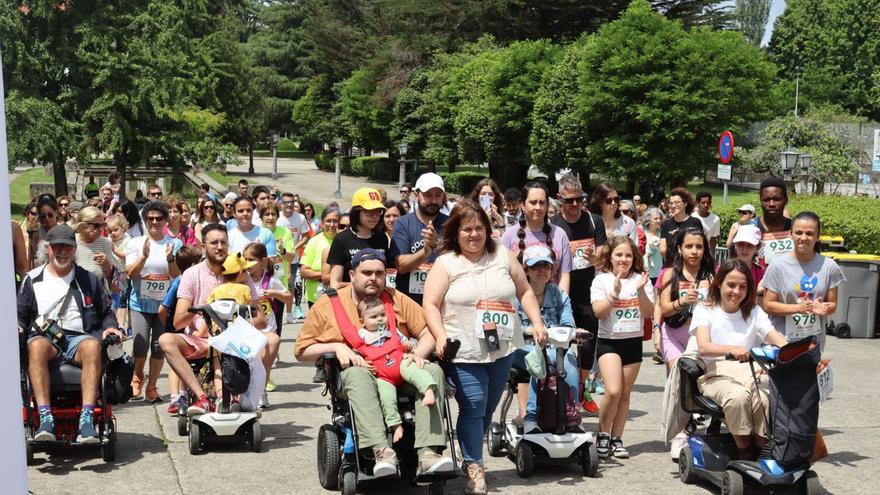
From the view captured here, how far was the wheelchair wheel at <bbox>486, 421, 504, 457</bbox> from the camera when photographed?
7.75 metres

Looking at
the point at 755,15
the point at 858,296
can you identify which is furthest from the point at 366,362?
the point at 755,15

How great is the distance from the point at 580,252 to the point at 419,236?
147cm

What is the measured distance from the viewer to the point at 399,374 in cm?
642

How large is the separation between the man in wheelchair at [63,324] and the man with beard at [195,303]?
0.55 meters

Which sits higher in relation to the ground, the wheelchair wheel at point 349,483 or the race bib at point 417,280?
the race bib at point 417,280

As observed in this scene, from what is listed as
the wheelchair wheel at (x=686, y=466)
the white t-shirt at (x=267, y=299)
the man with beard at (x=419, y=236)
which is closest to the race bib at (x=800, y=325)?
the wheelchair wheel at (x=686, y=466)

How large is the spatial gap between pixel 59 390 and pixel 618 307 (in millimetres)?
3876

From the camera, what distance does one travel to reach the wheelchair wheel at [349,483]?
637 cm

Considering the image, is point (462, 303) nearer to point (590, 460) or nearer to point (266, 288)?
point (590, 460)

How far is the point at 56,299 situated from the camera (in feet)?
25.2

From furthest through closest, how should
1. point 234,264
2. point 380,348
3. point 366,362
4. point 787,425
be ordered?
point 234,264, point 380,348, point 366,362, point 787,425

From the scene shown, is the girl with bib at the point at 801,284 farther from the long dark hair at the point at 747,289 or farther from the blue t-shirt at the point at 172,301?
the blue t-shirt at the point at 172,301

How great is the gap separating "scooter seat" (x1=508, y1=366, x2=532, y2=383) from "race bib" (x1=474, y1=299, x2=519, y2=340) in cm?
83

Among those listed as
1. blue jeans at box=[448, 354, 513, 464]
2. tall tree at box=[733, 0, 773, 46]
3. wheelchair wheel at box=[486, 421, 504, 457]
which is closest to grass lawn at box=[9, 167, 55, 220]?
wheelchair wheel at box=[486, 421, 504, 457]
